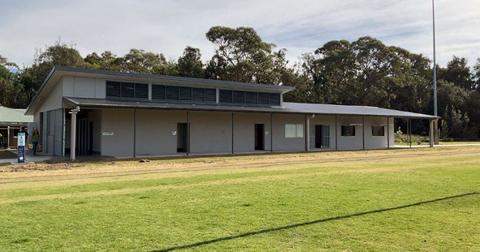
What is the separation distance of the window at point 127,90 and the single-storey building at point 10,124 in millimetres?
13313

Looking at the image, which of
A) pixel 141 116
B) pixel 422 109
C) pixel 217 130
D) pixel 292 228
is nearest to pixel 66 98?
pixel 141 116

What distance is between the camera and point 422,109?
202 ft

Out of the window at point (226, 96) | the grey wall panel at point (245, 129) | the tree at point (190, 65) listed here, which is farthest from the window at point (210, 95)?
the tree at point (190, 65)

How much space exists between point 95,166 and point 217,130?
414 inches

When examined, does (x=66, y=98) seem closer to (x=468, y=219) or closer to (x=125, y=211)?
(x=125, y=211)

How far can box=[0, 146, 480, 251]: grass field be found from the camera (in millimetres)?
5980

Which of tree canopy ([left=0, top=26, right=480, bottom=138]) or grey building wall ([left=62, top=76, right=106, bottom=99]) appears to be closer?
grey building wall ([left=62, top=76, right=106, bottom=99])

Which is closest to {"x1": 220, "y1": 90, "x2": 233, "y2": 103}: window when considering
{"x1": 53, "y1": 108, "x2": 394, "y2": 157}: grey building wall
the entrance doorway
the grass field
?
{"x1": 53, "y1": 108, "x2": 394, "y2": 157}: grey building wall

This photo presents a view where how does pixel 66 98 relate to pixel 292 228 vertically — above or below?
above

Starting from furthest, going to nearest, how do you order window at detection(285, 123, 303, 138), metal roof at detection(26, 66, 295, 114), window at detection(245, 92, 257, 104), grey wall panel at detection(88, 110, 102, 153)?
window at detection(285, 123, 303, 138) < window at detection(245, 92, 257, 104) < grey wall panel at detection(88, 110, 102, 153) < metal roof at detection(26, 66, 295, 114)

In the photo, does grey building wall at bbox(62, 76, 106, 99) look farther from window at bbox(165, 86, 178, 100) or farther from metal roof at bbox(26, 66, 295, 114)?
window at bbox(165, 86, 178, 100)

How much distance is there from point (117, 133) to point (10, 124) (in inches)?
599

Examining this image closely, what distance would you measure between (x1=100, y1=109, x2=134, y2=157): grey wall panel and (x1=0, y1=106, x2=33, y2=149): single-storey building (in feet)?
45.3

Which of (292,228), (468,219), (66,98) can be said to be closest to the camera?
(292,228)
